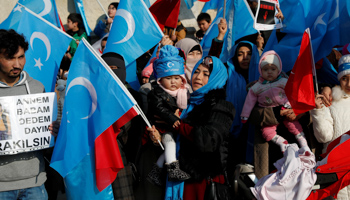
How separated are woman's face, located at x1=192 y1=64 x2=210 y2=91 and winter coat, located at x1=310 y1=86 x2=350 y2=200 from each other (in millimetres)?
1104

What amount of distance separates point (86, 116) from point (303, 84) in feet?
6.76

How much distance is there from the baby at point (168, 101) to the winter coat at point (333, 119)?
4.32 feet

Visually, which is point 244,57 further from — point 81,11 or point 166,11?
point 81,11

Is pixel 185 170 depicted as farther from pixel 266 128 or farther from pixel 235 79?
pixel 235 79

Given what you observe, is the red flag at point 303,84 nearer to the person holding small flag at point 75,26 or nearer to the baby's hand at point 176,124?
the baby's hand at point 176,124

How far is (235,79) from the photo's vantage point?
5.11 meters

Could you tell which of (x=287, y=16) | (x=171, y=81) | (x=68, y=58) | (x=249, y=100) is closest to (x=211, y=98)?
(x=171, y=81)

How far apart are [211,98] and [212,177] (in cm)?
71

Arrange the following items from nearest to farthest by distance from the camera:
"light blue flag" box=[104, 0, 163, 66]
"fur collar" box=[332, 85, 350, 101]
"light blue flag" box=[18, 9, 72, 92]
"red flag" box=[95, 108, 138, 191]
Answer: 1. "red flag" box=[95, 108, 138, 191]
2. "fur collar" box=[332, 85, 350, 101]
3. "light blue flag" box=[18, 9, 72, 92]
4. "light blue flag" box=[104, 0, 163, 66]

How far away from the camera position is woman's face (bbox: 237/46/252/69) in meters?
5.25

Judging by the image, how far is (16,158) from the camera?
3.48m

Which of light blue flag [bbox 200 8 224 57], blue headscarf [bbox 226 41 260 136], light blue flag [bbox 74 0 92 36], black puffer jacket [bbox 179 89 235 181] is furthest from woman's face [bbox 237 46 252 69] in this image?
light blue flag [bbox 74 0 92 36]

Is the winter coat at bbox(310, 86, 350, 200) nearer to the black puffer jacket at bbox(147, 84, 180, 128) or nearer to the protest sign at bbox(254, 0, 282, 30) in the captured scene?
the black puffer jacket at bbox(147, 84, 180, 128)

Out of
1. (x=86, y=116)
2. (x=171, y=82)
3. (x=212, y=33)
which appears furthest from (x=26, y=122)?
(x=212, y=33)
